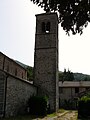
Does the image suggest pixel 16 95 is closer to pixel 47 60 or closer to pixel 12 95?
pixel 12 95

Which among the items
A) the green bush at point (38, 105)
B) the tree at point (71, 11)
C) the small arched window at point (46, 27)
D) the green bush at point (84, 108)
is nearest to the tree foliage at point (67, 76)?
the small arched window at point (46, 27)

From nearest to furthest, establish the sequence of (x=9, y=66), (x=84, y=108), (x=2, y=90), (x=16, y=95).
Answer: (x=2, y=90) → (x=16, y=95) → (x=84, y=108) → (x=9, y=66)

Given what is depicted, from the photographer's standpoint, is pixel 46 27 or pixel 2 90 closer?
pixel 2 90

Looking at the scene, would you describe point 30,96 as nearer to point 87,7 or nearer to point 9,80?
point 9,80

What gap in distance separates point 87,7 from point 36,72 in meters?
22.2

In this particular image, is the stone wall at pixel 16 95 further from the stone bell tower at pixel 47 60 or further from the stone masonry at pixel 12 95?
the stone bell tower at pixel 47 60

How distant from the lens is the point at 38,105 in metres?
26.7

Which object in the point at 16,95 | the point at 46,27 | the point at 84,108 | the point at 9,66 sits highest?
the point at 46,27

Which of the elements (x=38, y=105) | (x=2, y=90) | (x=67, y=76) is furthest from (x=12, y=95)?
(x=67, y=76)

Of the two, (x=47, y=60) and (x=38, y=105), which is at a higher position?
(x=47, y=60)

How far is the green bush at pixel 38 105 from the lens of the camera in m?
26.4

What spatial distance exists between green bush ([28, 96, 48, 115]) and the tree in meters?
16.0

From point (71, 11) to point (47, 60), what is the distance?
20.8 metres

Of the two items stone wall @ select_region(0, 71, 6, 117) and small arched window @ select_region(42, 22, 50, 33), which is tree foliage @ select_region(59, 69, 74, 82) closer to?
small arched window @ select_region(42, 22, 50, 33)
